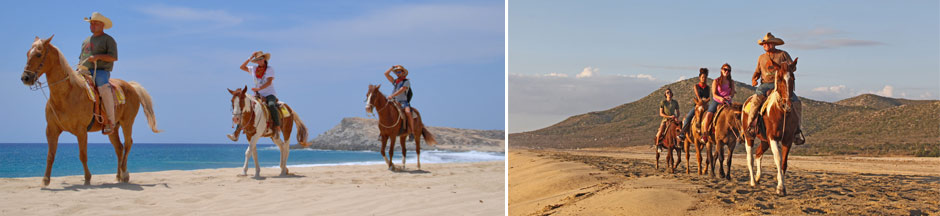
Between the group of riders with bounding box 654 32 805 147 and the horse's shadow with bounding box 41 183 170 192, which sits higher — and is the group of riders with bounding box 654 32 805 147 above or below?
above

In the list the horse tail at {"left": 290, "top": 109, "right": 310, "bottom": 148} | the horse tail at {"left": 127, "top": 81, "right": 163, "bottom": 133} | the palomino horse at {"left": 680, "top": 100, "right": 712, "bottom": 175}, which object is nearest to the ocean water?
the horse tail at {"left": 290, "top": 109, "right": 310, "bottom": 148}

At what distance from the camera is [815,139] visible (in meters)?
7.73

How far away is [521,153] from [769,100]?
383cm

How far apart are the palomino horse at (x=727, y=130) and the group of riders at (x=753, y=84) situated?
7 centimetres

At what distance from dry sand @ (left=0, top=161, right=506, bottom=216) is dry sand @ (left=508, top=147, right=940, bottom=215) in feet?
2.07

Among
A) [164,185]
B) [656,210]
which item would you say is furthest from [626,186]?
[164,185]

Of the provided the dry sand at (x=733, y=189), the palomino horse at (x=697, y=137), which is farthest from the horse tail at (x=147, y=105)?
the palomino horse at (x=697, y=137)

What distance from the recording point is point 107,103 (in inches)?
303

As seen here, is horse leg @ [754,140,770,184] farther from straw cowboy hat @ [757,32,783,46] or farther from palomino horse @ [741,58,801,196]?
straw cowboy hat @ [757,32,783,46]

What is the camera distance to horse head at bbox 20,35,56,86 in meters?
7.01

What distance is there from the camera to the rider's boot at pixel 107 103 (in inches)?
302

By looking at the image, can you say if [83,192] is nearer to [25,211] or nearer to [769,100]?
[25,211]

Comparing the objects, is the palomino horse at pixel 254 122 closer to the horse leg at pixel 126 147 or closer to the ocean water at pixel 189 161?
the horse leg at pixel 126 147

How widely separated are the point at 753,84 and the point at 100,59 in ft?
21.5
